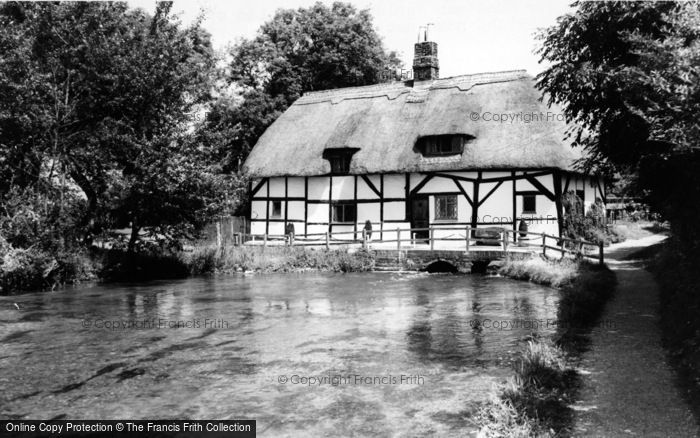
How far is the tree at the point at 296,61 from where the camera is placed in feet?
111

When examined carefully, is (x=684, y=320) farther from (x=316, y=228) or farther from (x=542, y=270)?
(x=316, y=228)

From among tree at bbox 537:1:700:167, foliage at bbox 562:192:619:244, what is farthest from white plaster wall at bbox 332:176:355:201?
tree at bbox 537:1:700:167

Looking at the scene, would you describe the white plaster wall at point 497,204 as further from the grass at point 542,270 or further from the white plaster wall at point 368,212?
the white plaster wall at point 368,212

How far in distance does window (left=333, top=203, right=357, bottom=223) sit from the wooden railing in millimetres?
846

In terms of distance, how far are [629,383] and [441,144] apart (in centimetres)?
1820

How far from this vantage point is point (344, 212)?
86.1 feet

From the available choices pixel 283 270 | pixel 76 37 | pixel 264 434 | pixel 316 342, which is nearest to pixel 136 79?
pixel 76 37

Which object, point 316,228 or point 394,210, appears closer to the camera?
point 394,210

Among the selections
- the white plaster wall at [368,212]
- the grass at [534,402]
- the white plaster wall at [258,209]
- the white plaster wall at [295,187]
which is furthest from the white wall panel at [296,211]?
the grass at [534,402]

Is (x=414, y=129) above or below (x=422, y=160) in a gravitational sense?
above

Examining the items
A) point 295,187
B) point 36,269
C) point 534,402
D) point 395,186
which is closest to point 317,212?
point 295,187

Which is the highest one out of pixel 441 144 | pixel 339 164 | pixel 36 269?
pixel 441 144

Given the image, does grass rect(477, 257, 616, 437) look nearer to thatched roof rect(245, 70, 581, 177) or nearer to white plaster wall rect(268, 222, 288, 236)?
thatched roof rect(245, 70, 581, 177)

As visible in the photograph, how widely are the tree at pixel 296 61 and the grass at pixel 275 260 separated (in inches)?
476
